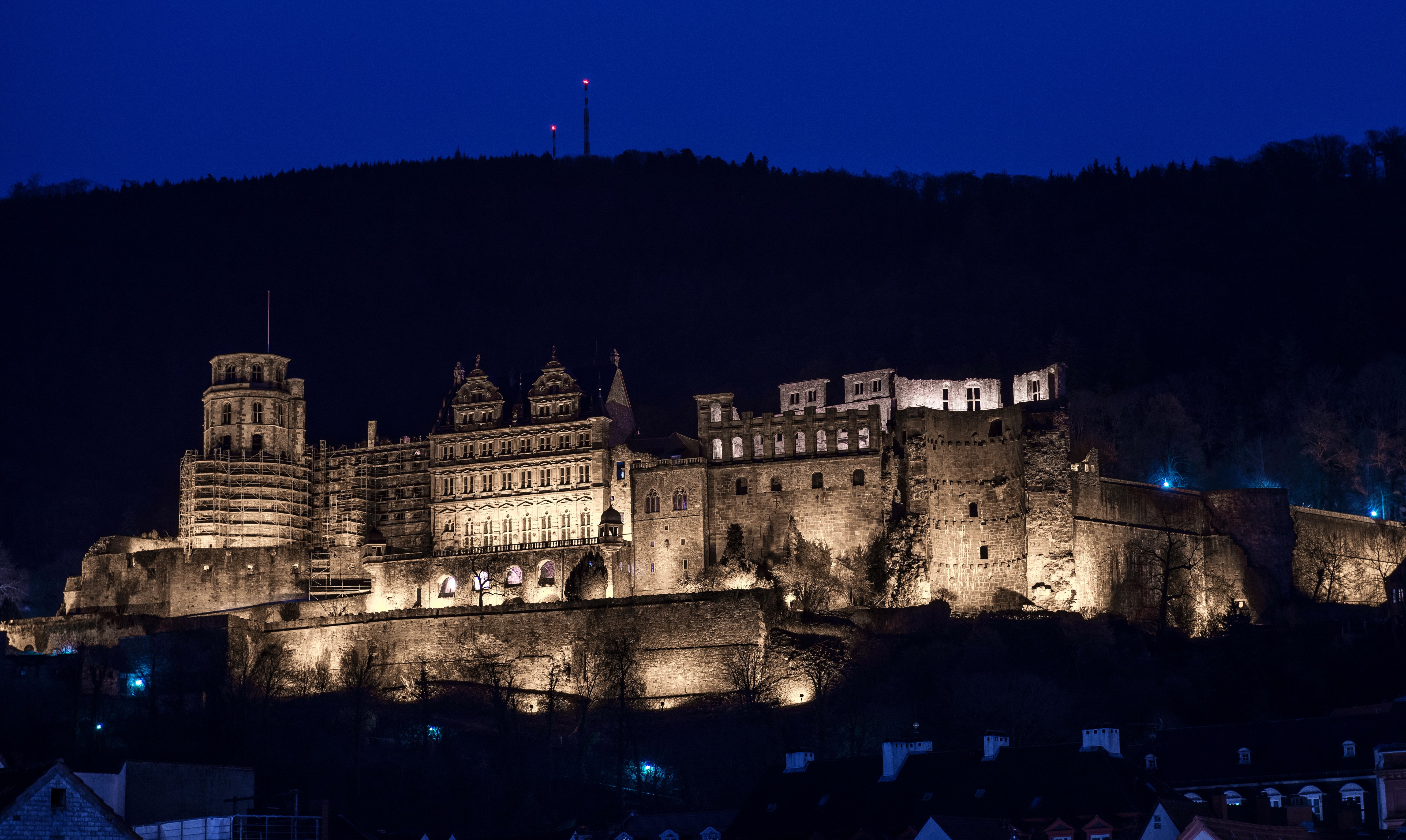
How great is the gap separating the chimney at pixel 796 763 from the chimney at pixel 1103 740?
28.5ft

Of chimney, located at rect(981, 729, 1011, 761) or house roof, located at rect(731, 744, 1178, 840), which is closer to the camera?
house roof, located at rect(731, 744, 1178, 840)

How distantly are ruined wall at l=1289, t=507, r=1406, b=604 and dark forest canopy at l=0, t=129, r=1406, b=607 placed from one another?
1365 cm

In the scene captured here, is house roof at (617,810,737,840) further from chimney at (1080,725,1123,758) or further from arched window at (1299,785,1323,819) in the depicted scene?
arched window at (1299,785,1323,819)

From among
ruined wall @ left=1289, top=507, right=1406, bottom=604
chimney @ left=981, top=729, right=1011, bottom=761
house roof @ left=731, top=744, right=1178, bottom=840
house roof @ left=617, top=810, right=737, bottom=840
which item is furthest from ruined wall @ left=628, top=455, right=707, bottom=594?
chimney @ left=981, top=729, right=1011, bottom=761

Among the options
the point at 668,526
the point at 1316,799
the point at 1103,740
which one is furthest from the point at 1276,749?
the point at 668,526

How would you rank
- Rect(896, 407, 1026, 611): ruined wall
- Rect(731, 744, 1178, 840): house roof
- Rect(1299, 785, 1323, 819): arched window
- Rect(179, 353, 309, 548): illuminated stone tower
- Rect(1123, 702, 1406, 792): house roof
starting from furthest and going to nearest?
Rect(179, 353, 309, 548): illuminated stone tower, Rect(896, 407, 1026, 611): ruined wall, Rect(1123, 702, 1406, 792): house roof, Rect(1299, 785, 1323, 819): arched window, Rect(731, 744, 1178, 840): house roof

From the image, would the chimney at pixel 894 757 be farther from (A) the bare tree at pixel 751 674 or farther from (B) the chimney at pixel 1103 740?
(A) the bare tree at pixel 751 674

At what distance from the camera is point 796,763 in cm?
6053

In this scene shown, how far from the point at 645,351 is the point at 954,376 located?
114ft

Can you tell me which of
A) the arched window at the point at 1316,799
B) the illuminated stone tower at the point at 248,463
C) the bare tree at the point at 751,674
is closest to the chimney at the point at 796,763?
the arched window at the point at 1316,799

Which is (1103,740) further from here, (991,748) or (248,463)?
(248,463)

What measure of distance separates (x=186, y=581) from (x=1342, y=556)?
2084 inches

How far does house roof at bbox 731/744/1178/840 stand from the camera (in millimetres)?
52094

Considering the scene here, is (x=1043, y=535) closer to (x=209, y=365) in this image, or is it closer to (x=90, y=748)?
(x=90, y=748)
